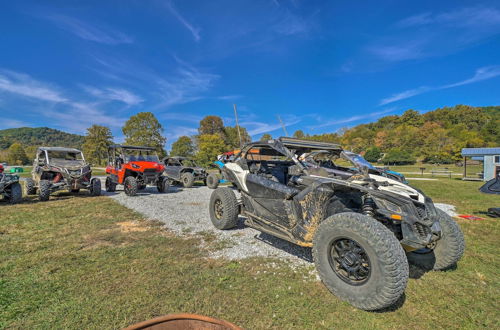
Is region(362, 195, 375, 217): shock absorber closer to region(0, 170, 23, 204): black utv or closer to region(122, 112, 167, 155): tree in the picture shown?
region(0, 170, 23, 204): black utv

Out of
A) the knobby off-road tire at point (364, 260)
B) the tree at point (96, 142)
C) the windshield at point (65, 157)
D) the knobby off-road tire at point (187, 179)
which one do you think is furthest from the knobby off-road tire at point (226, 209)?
the tree at point (96, 142)

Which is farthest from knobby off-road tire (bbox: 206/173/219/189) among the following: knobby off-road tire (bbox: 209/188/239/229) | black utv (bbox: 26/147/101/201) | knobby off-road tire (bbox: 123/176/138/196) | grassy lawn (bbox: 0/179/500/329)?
grassy lawn (bbox: 0/179/500/329)

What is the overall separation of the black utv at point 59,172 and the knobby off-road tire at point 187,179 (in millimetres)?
4575

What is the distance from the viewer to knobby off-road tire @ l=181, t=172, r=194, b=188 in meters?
13.7

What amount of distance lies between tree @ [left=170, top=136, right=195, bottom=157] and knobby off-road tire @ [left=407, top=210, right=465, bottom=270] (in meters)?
51.7

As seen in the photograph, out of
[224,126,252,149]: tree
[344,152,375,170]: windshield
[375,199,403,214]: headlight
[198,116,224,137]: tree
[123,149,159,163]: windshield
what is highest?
[198,116,224,137]: tree

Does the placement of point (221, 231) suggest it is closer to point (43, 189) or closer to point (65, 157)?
point (43, 189)

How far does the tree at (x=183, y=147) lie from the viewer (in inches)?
2091

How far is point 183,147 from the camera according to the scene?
176ft

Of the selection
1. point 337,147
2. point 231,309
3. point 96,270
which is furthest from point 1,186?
point 337,147

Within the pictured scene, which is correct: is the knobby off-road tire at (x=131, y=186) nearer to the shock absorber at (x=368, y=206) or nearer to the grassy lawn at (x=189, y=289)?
the grassy lawn at (x=189, y=289)

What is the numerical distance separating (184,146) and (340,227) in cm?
5362

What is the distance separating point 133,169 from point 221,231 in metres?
6.66

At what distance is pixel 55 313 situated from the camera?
2.40m
